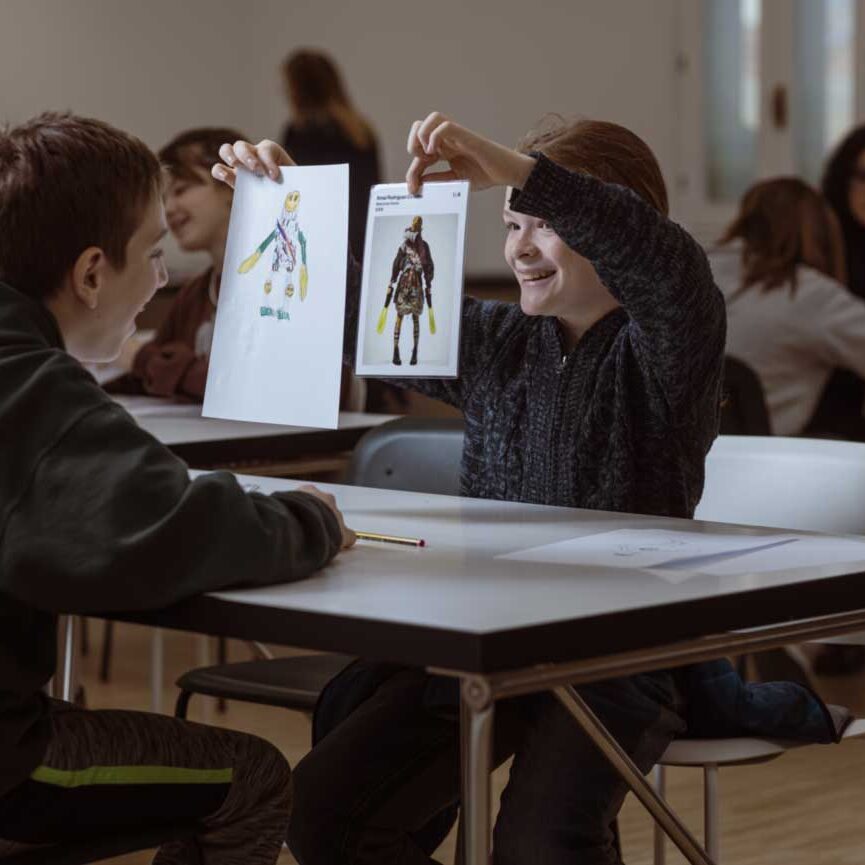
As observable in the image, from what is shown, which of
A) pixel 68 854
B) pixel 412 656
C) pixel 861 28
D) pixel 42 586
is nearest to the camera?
pixel 412 656

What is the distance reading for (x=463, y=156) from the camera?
170 centimetres

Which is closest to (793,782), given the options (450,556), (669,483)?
(669,483)

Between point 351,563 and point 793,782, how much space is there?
5.83 feet

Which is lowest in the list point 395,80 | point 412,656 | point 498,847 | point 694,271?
point 498,847

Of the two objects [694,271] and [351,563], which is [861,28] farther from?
[351,563]

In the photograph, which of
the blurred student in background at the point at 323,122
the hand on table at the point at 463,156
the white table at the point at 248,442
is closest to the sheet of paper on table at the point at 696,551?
the hand on table at the point at 463,156

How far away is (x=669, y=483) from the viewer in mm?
1817

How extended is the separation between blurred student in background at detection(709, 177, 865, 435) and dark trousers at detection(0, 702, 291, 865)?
104 inches

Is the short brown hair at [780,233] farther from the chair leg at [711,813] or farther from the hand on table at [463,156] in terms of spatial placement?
the hand on table at [463,156]

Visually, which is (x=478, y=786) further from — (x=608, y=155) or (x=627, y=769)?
(x=608, y=155)

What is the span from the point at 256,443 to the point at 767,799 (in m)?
1.08

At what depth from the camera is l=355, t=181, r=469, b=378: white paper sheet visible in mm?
1650

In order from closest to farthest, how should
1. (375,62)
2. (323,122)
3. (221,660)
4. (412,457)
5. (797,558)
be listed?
(797,558), (412,457), (221,660), (323,122), (375,62)

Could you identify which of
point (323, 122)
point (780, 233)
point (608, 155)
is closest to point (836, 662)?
point (780, 233)
